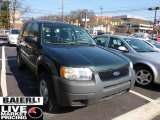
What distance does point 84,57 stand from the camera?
431 cm

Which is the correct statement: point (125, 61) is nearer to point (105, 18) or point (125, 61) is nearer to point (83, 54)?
point (83, 54)

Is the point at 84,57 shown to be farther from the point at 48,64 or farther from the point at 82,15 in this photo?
the point at 82,15

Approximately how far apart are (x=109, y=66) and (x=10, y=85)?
312 cm

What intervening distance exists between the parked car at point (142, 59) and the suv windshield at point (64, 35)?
1696mm

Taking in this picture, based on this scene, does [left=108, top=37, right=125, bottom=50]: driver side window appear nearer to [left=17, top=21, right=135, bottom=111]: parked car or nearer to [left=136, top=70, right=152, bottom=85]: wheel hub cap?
[left=136, top=70, right=152, bottom=85]: wheel hub cap

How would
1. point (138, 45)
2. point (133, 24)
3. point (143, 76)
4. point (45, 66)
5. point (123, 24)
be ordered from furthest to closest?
point (133, 24)
point (123, 24)
point (138, 45)
point (143, 76)
point (45, 66)

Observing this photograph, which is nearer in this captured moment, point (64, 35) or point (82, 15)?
point (64, 35)

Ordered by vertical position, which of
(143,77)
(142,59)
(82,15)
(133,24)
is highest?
(82,15)

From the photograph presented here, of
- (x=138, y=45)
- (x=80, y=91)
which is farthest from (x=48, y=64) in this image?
(x=138, y=45)

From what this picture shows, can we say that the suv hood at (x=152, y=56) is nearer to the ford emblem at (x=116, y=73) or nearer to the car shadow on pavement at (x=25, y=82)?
the ford emblem at (x=116, y=73)

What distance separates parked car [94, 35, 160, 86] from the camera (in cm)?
637

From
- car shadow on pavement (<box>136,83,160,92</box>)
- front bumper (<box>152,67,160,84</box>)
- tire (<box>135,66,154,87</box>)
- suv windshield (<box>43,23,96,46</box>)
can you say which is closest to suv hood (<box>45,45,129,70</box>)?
suv windshield (<box>43,23,96,46</box>)

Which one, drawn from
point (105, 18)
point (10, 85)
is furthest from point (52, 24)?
point (105, 18)

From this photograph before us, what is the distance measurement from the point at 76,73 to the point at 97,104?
136 centimetres
